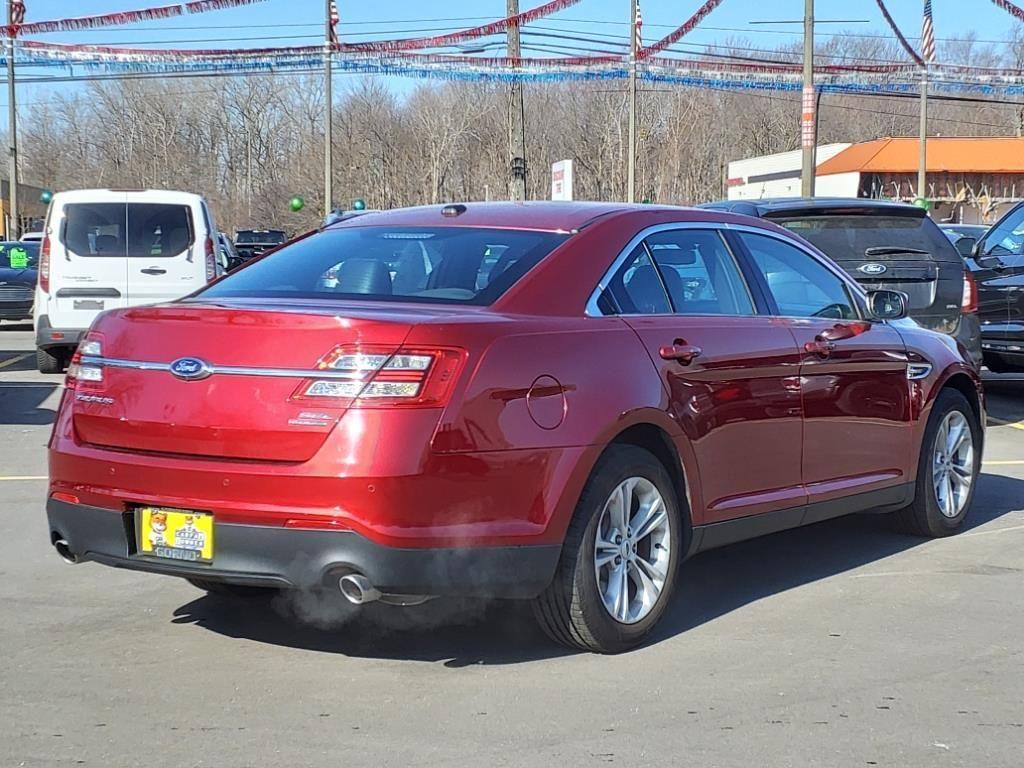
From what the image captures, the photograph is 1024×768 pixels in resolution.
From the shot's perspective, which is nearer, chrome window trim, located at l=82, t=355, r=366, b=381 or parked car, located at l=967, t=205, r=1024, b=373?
chrome window trim, located at l=82, t=355, r=366, b=381

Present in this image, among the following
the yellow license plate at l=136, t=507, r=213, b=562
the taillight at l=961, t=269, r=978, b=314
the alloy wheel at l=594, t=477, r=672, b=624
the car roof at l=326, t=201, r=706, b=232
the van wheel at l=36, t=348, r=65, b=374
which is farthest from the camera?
the van wheel at l=36, t=348, r=65, b=374

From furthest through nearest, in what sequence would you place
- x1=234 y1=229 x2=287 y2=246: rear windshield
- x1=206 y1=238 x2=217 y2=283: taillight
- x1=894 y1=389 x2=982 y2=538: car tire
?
x1=234 y1=229 x2=287 y2=246: rear windshield, x1=206 y1=238 x2=217 y2=283: taillight, x1=894 y1=389 x2=982 y2=538: car tire

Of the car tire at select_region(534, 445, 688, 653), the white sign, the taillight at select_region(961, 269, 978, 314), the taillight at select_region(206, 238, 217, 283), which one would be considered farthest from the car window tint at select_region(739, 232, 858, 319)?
the white sign

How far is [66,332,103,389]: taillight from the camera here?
476cm

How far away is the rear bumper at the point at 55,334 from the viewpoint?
14617mm

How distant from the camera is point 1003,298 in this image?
12430mm

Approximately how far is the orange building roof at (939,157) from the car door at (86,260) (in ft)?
194

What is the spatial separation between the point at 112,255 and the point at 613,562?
439 inches

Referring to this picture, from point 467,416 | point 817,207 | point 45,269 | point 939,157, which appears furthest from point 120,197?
point 939,157

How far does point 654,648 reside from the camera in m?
5.06

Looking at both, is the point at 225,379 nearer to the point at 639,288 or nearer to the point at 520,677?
the point at 520,677

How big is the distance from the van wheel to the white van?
22 cm

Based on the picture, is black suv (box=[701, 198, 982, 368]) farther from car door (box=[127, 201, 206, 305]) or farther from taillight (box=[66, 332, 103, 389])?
car door (box=[127, 201, 206, 305])

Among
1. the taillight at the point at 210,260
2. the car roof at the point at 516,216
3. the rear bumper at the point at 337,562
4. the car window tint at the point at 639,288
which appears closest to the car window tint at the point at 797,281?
the car roof at the point at 516,216
